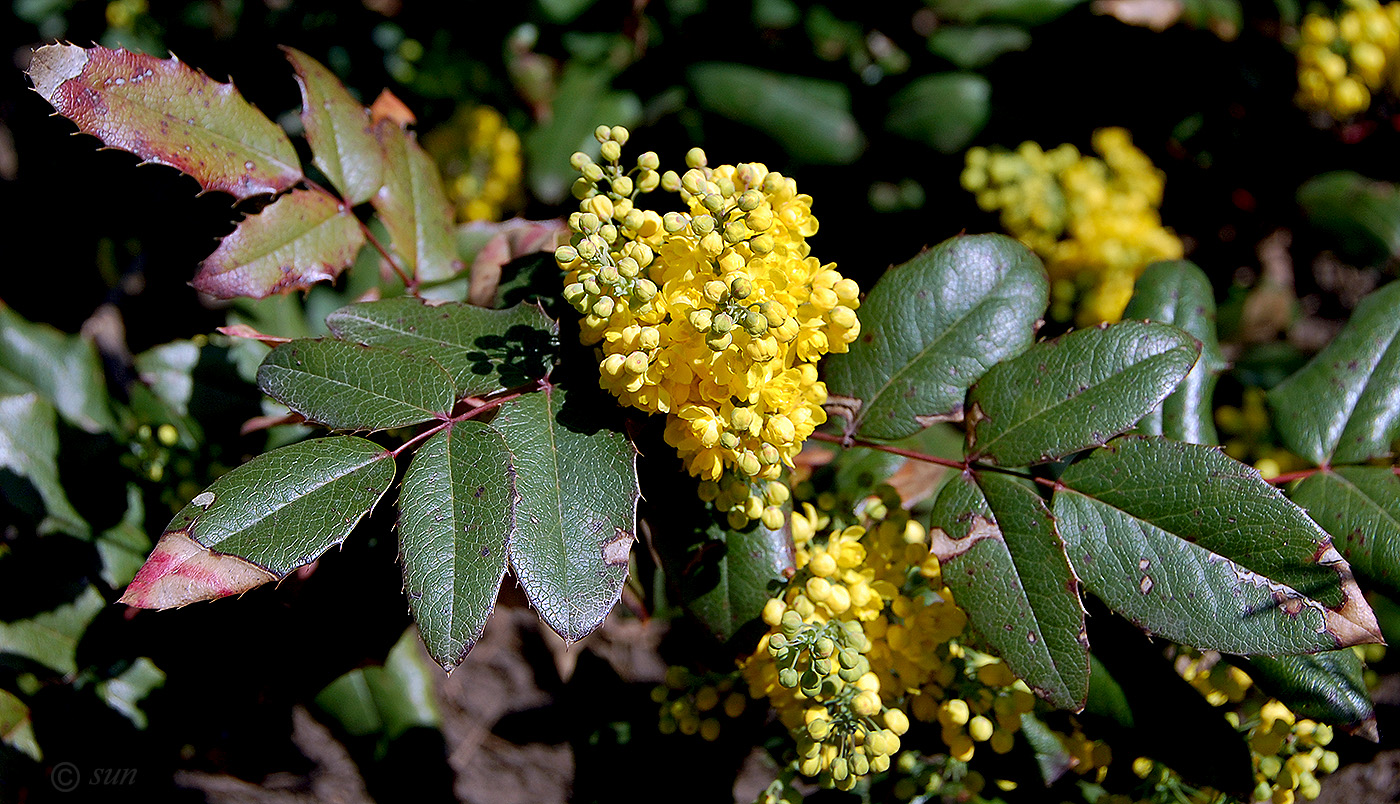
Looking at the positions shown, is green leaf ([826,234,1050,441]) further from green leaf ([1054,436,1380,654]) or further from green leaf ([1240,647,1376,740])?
green leaf ([1240,647,1376,740])

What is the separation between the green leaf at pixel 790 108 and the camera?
2.32m

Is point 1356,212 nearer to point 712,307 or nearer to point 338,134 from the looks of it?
point 712,307

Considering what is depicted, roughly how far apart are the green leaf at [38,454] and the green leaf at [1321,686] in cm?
188

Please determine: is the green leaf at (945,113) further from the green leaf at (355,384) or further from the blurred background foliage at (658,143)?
the green leaf at (355,384)

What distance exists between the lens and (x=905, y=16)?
2.49m

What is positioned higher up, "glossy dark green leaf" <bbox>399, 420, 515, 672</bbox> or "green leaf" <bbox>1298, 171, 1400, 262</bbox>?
"glossy dark green leaf" <bbox>399, 420, 515, 672</bbox>

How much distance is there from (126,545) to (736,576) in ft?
3.86

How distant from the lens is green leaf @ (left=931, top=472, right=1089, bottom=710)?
39.0 inches

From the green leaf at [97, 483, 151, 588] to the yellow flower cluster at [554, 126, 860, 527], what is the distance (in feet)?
3.69

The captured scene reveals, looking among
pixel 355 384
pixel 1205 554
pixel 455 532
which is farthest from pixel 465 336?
pixel 1205 554

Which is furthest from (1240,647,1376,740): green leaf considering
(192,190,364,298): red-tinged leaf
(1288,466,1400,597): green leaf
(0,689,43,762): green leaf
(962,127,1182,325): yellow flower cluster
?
(0,689,43,762): green leaf

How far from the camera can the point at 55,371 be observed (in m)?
1.71

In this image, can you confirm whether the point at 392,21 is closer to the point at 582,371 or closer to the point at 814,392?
the point at 582,371

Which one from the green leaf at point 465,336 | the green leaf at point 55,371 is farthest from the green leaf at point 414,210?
the green leaf at point 55,371
